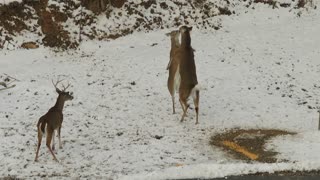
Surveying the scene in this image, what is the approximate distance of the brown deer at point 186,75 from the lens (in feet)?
45.6

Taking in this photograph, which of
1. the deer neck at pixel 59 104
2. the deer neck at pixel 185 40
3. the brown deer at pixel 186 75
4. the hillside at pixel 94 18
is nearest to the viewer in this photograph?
the deer neck at pixel 59 104

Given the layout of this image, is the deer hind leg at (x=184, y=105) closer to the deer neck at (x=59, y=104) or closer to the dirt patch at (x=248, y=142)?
the dirt patch at (x=248, y=142)

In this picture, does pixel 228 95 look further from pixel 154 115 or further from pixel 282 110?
pixel 154 115

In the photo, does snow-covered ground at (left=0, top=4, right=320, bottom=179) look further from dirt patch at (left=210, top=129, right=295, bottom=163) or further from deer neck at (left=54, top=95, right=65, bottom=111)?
deer neck at (left=54, top=95, right=65, bottom=111)

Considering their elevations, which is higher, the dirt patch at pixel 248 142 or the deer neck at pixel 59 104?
the deer neck at pixel 59 104

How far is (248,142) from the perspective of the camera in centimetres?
1286

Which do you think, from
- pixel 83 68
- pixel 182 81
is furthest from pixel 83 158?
pixel 83 68

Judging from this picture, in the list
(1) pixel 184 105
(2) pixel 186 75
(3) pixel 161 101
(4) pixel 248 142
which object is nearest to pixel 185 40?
(2) pixel 186 75

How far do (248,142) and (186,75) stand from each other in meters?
2.46

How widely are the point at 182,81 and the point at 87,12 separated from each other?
30.1ft

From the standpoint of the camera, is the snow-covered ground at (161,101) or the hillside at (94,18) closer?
the snow-covered ground at (161,101)

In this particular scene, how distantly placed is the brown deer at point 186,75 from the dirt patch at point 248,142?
45.7 inches

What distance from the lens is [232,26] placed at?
2267 cm

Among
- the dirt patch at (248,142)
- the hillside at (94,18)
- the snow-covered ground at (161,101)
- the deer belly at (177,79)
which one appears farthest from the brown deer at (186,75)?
the hillside at (94,18)
